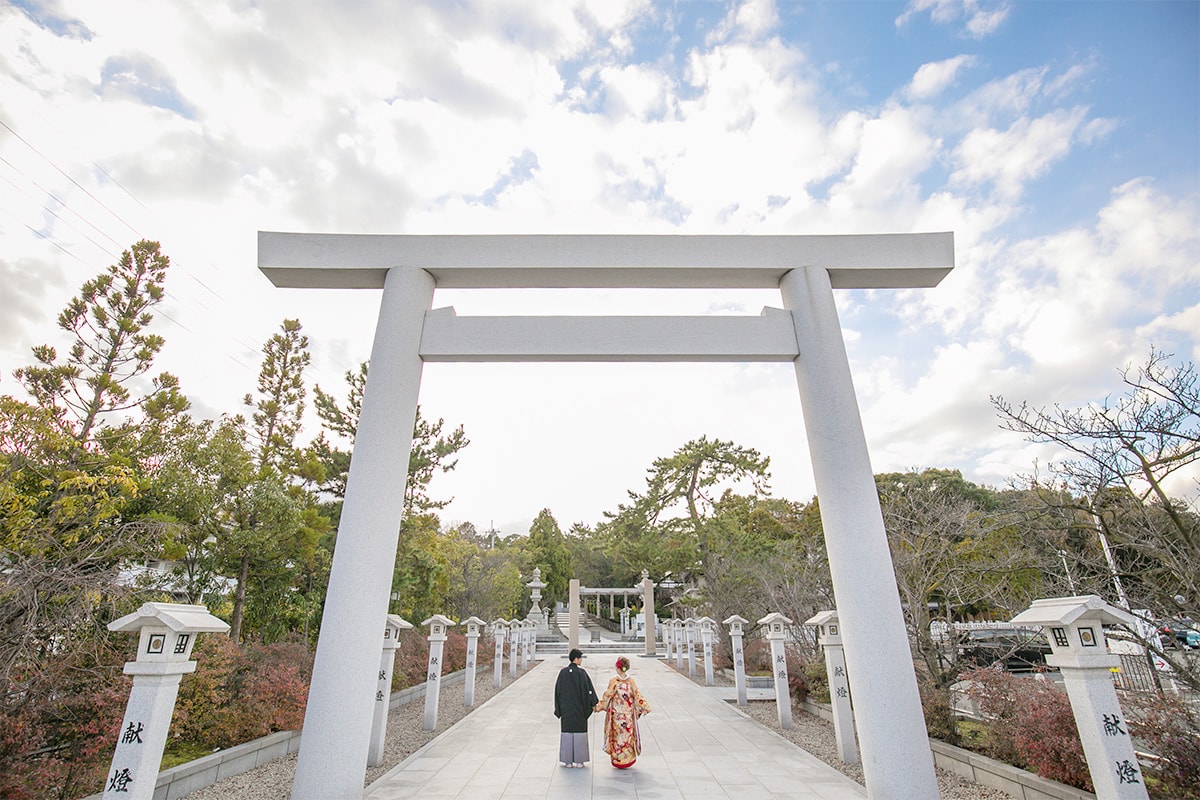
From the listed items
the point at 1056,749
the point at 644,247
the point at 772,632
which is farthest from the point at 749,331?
the point at 772,632

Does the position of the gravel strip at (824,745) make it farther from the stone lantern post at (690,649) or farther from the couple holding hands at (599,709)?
the stone lantern post at (690,649)

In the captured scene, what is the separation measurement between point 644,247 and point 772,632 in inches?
261

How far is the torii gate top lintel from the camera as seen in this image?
5.99 m

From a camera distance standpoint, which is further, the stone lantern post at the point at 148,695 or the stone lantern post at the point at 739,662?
the stone lantern post at the point at 739,662

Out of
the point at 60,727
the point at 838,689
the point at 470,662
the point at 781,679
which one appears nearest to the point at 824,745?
the point at 781,679

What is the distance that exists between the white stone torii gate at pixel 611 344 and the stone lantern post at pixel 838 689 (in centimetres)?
225

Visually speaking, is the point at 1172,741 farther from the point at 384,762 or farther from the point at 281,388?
the point at 281,388

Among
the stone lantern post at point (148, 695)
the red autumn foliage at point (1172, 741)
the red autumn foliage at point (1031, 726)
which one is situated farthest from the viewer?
the red autumn foliage at point (1031, 726)

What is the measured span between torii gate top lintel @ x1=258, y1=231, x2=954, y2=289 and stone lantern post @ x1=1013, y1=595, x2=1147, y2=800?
3.55 m

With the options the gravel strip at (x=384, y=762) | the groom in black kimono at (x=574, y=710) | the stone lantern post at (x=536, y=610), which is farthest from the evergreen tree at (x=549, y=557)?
the groom in black kimono at (x=574, y=710)

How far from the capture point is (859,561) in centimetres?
502

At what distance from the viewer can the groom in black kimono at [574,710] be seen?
6793 millimetres

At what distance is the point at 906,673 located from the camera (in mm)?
4734

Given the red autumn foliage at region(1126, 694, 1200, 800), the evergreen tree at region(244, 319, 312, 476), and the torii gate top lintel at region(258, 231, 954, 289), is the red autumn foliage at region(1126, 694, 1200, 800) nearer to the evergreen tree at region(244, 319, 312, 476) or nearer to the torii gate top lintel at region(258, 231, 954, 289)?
the torii gate top lintel at region(258, 231, 954, 289)
